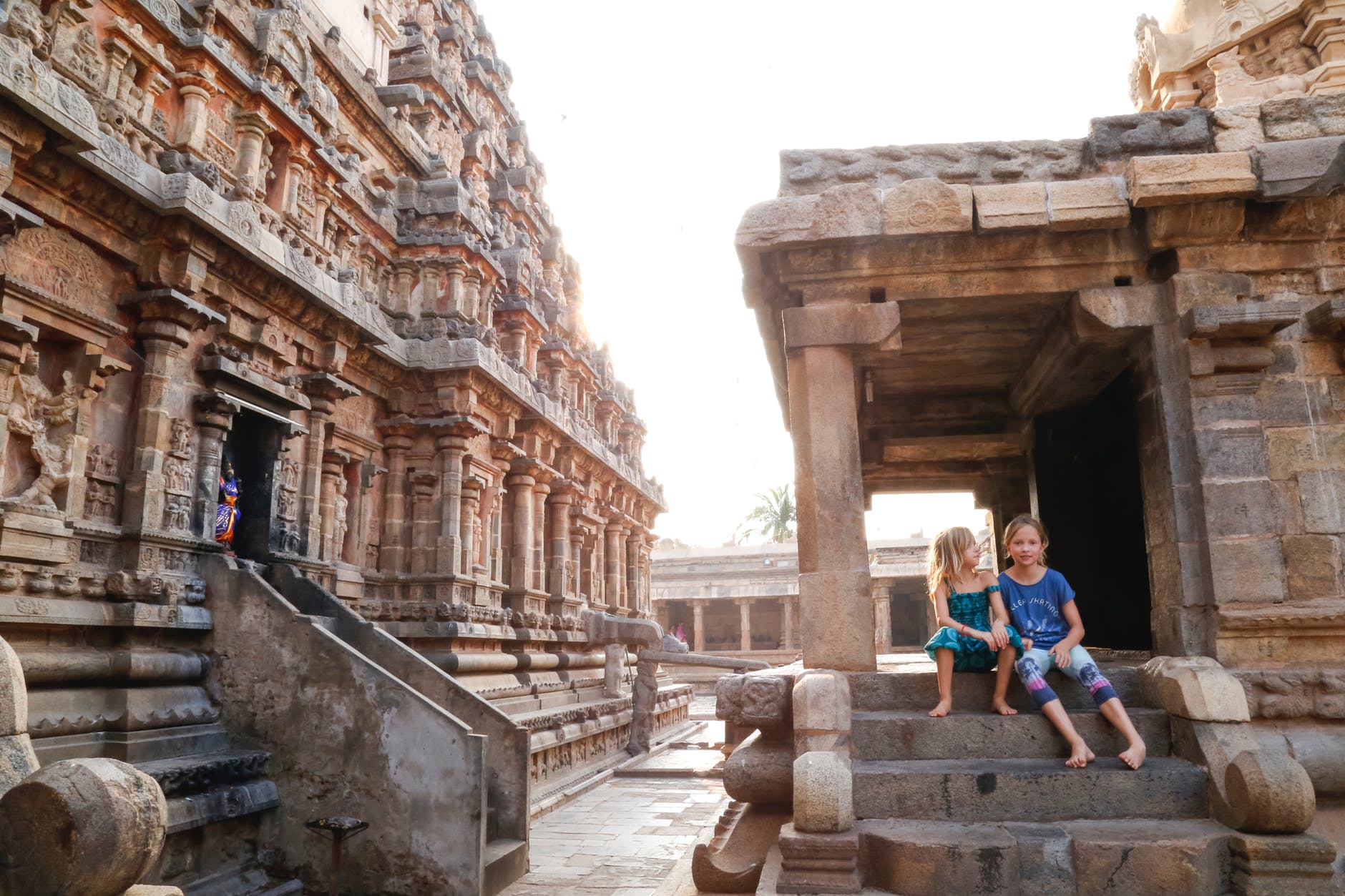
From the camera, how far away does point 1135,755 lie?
3674 mm

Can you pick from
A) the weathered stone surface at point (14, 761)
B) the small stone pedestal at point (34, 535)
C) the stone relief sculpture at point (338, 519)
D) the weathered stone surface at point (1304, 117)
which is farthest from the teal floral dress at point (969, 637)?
the stone relief sculpture at point (338, 519)

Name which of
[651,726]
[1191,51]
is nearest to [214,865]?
[651,726]

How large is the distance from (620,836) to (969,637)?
6.11 metres

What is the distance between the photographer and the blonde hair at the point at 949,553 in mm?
4461

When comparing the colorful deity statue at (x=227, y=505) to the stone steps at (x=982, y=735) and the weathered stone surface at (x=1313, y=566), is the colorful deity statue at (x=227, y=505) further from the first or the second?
the weathered stone surface at (x=1313, y=566)

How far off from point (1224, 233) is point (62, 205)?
7714 millimetres

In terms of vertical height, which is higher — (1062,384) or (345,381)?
(345,381)

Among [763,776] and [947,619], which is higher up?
[947,619]

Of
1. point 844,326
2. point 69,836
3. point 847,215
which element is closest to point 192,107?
point 847,215

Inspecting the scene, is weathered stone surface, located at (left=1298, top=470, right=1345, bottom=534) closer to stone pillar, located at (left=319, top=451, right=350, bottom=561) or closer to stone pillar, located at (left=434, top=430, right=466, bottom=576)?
stone pillar, located at (left=319, top=451, right=350, bottom=561)

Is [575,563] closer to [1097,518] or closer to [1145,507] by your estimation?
[1097,518]

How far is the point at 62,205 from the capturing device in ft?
21.9

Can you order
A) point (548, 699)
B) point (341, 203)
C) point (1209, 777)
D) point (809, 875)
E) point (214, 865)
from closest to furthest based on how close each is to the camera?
1. point (809, 875)
2. point (1209, 777)
3. point (214, 865)
4. point (341, 203)
5. point (548, 699)

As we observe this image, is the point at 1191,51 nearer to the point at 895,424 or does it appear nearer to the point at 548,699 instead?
the point at 895,424
